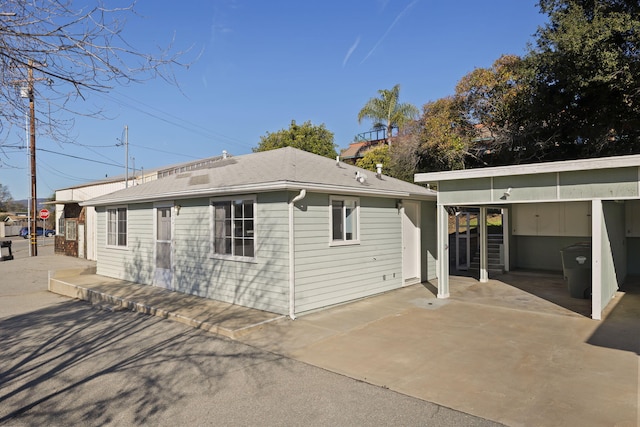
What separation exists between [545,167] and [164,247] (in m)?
8.93

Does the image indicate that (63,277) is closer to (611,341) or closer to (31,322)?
(31,322)

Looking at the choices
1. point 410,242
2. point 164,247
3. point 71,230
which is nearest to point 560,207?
point 410,242

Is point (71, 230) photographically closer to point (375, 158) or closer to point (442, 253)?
point (375, 158)

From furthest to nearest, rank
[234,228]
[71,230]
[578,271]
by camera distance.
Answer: [71,230], [578,271], [234,228]

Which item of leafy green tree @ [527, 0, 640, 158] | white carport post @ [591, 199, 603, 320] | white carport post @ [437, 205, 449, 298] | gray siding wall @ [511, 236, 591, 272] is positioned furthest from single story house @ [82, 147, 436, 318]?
leafy green tree @ [527, 0, 640, 158]

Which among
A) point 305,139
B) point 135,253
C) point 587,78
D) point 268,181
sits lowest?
point 135,253

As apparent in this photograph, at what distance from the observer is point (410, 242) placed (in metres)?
10.7

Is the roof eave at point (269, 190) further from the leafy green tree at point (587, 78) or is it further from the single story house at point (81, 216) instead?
the single story house at point (81, 216)

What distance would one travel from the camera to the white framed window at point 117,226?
467 inches

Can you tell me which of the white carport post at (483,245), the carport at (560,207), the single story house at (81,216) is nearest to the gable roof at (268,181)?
the carport at (560,207)

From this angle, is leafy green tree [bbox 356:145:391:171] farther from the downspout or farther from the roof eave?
the downspout

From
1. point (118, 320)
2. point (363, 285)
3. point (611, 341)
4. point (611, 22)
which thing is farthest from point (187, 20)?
point (611, 22)

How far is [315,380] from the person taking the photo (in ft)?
14.9

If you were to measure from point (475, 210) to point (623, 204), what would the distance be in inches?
171
